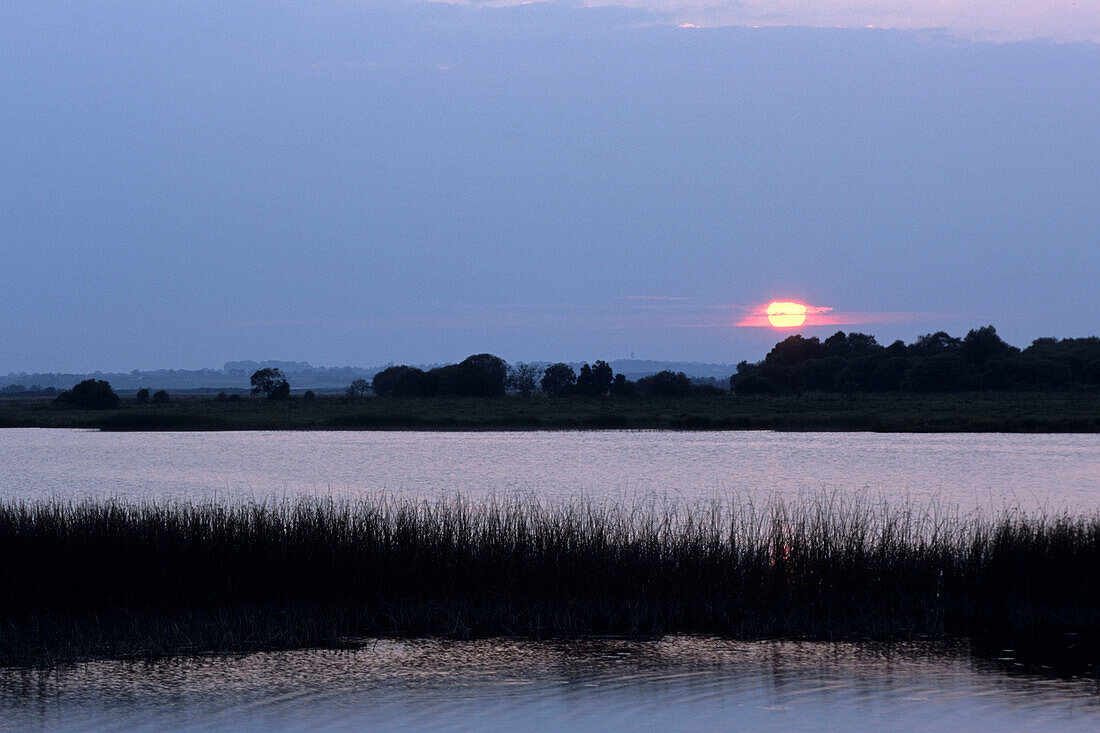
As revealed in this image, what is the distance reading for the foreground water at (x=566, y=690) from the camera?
9680 millimetres

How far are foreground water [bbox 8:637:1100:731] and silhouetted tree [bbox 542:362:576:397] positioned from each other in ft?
281

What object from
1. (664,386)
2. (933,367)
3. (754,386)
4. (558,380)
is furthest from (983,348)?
(558,380)

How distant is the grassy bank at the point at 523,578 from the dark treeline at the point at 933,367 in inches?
3181

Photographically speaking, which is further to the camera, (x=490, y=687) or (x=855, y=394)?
(x=855, y=394)

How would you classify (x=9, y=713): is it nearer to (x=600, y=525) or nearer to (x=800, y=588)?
(x=600, y=525)

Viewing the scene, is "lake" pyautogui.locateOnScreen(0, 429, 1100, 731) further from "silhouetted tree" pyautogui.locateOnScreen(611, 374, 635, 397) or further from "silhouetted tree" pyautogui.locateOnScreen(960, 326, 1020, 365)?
"silhouetted tree" pyautogui.locateOnScreen(960, 326, 1020, 365)

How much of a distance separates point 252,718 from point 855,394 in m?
85.8

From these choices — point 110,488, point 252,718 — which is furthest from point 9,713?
point 110,488

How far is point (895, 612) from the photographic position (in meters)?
13.3

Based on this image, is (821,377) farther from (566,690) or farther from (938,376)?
(566,690)

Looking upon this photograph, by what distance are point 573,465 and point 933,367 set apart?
198ft

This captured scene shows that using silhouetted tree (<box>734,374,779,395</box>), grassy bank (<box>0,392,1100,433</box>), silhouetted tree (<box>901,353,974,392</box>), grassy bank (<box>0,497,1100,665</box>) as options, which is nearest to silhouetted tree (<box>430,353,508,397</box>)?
grassy bank (<box>0,392,1100,433</box>)

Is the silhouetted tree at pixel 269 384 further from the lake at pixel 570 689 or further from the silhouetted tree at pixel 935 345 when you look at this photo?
the lake at pixel 570 689

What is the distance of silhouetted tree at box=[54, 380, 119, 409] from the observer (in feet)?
298
